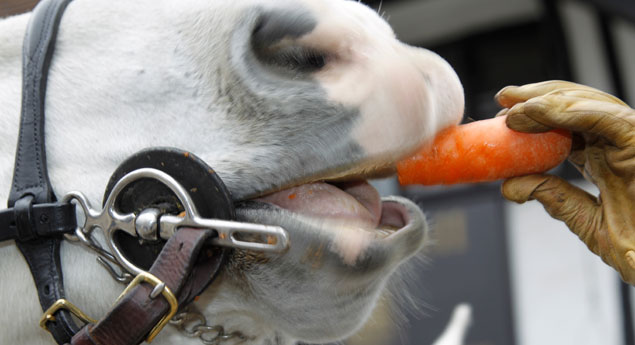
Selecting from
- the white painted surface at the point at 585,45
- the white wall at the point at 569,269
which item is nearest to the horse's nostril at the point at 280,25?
the white wall at the point at 569,269

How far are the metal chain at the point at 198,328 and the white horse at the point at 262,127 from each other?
0.01 meters

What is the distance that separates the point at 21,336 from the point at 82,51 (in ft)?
1.39

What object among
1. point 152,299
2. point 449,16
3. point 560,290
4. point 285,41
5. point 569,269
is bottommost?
point 560,290

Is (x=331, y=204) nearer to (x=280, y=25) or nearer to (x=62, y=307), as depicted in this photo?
(x=280, y=25)

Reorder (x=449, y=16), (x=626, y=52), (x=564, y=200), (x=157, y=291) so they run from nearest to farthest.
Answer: (x=157, y=291)
(x=564, y=200)
(x=626, y=52)
(x=449, y=16)

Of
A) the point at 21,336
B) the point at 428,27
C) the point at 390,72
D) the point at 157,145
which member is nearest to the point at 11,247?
the point at 21,336

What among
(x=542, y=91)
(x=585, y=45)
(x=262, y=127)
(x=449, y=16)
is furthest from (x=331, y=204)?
(x=449, y=16)

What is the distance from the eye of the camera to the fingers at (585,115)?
3.05ft

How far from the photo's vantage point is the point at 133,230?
85 centimetres

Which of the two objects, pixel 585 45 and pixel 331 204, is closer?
pixel 331 204

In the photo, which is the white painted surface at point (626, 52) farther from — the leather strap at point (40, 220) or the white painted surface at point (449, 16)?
the leather strap at point (40, 220)

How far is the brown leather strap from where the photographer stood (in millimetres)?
808

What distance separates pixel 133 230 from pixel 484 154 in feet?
1.79

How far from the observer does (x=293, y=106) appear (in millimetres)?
823
